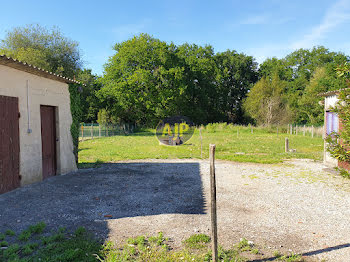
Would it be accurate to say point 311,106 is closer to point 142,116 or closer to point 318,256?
point 142,116

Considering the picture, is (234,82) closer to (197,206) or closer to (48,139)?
(48,139)

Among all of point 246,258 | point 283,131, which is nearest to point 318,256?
point 246,258

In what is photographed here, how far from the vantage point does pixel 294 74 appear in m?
50.6

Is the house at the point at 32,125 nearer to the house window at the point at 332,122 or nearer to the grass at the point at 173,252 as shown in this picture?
the grass at the point at 173,252

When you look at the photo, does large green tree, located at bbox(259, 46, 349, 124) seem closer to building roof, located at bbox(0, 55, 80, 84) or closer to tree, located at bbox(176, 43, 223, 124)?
tree, located at bbox(176, 43, 223, 124)

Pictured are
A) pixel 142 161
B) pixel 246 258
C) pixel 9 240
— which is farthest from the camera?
pixel 142 161

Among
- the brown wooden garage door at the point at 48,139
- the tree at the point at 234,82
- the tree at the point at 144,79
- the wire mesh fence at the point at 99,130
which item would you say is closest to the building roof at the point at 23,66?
the brown wooden garage door at the point at 48,139

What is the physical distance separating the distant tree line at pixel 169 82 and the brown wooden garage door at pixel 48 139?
2084 centimetres

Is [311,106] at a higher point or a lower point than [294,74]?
lower

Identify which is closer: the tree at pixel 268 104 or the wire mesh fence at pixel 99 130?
the wire mesh fence at pixel 99 130

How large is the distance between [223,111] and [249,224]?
151 feet

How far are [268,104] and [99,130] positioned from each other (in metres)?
25.5

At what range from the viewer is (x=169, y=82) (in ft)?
117

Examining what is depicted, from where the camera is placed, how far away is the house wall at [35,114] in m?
6.94
